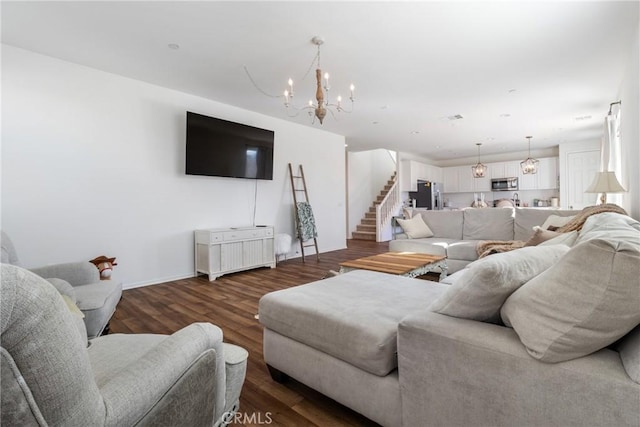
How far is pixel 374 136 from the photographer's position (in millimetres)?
6965

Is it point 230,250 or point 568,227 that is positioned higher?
point 568,227

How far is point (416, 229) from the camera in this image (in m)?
4.90

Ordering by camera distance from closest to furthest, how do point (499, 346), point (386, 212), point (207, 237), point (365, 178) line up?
point (499, 346), point (207, 237), point (386, 212), point (365, 178)

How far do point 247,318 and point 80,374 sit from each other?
2.26m

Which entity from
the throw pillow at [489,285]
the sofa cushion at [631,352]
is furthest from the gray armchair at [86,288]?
the sofa cushion at [631,352]

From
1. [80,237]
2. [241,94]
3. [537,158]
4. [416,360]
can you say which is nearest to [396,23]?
[241,94]

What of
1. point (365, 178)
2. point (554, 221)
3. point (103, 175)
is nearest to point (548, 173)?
point (365, 178)

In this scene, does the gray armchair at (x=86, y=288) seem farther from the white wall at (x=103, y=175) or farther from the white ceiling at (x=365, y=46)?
the white ceiling at (x=365, y=46)

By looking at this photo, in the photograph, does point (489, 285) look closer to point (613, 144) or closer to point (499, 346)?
point (499, 346)

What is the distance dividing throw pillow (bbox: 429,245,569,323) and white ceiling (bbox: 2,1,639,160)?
2.24m

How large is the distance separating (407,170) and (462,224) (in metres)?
4.58

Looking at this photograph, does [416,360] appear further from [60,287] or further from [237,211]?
[237,211]

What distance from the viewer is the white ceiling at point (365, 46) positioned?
2.49 metres

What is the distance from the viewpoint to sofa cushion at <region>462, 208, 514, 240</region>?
4430mm
